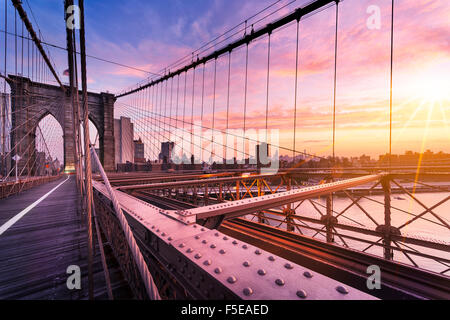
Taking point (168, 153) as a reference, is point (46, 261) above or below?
below

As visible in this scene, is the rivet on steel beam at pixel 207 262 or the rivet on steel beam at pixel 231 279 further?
the rivet on steel beam at pixel 207 262

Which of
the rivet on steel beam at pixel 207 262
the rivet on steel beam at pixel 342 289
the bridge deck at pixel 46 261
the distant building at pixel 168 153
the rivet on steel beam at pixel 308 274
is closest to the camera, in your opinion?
the rivet on steel beam at pixel 342 289

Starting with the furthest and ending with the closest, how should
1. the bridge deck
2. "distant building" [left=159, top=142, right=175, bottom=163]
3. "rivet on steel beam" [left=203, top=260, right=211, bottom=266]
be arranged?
"distant building" [left=159, top=142, right=175, bottom=163] → the bridge deck → "rivet on steel beam" [left=203, top=260, right=211, bottom=266]

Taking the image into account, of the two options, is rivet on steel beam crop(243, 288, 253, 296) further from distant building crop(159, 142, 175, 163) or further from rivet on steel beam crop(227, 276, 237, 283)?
distant building crop(159, 142, 175, 163)

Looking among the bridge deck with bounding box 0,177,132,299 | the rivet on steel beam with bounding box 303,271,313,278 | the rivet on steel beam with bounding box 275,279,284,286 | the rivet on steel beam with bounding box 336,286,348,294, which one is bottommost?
the bridge deck with bounding box 0,177,132,299

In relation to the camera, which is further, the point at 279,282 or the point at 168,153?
the point at 168,153

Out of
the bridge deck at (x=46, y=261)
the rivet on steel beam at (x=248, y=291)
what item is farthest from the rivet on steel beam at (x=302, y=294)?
the bridge deck at (x=46, y=261)

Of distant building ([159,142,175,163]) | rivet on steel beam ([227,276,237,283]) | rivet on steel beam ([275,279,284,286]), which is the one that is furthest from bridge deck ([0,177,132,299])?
distant building ([159,142,175,163])

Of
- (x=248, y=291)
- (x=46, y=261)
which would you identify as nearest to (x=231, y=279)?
(x=248, y=291)

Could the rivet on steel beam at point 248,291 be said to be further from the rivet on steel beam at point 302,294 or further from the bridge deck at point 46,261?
the bridge deck at point 46,261

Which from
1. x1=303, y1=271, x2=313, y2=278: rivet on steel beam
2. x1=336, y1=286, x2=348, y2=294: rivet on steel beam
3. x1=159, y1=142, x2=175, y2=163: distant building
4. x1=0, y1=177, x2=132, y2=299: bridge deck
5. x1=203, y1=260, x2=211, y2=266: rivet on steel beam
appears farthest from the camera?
x1=159, y1=142, x2=175, y2=163: distant building

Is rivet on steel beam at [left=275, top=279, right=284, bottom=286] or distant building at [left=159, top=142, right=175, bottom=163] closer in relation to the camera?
rivet on steel beam at [left=275, top=279, right=284, bottom=286]

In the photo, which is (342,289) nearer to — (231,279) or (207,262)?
(231,279)

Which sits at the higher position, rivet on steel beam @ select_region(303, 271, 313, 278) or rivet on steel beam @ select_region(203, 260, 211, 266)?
rivet on steel beam @ select_region(303, 271, 313, 278)
